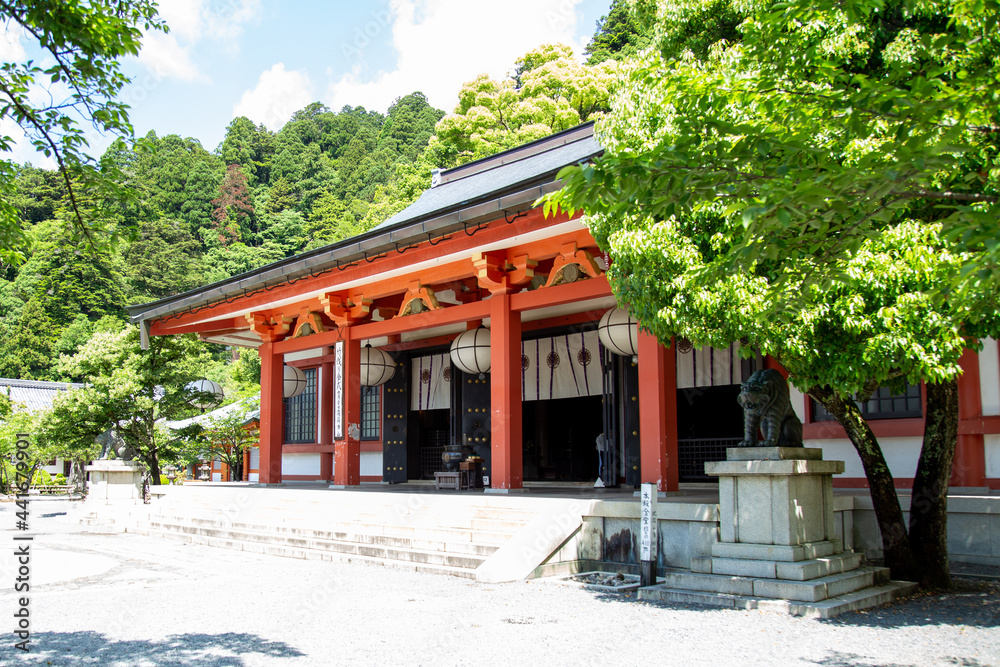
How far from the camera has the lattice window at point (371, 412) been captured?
56.2ft

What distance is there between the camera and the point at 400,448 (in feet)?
54.2

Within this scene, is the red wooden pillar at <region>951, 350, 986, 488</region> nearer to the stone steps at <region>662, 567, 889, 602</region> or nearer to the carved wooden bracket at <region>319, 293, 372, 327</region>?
the stone steps at <region>662, 567, 889, 602</region>

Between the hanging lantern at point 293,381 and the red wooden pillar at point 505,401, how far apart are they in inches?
328

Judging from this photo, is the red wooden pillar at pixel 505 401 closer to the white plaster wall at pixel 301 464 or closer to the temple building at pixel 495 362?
the temple building at pixel 495 362

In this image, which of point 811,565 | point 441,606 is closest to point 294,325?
point 441,606

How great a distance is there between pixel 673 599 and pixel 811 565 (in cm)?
123

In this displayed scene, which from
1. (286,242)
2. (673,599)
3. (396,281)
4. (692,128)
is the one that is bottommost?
(673,599)

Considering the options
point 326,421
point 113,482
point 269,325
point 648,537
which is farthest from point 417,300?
point 113,482

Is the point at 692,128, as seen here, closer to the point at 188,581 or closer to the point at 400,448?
the point at 188,581

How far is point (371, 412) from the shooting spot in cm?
1734

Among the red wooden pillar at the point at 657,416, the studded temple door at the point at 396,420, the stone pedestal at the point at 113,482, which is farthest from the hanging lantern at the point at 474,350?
the stone pedestal at the point at 113,482

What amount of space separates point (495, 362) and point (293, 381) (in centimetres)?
852

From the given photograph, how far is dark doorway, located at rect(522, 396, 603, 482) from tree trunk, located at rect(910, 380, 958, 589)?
28.6 feet

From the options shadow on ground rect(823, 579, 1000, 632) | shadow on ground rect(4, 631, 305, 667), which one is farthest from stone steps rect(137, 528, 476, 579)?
shadow on ground rect(823, 579, 1000, 632)
